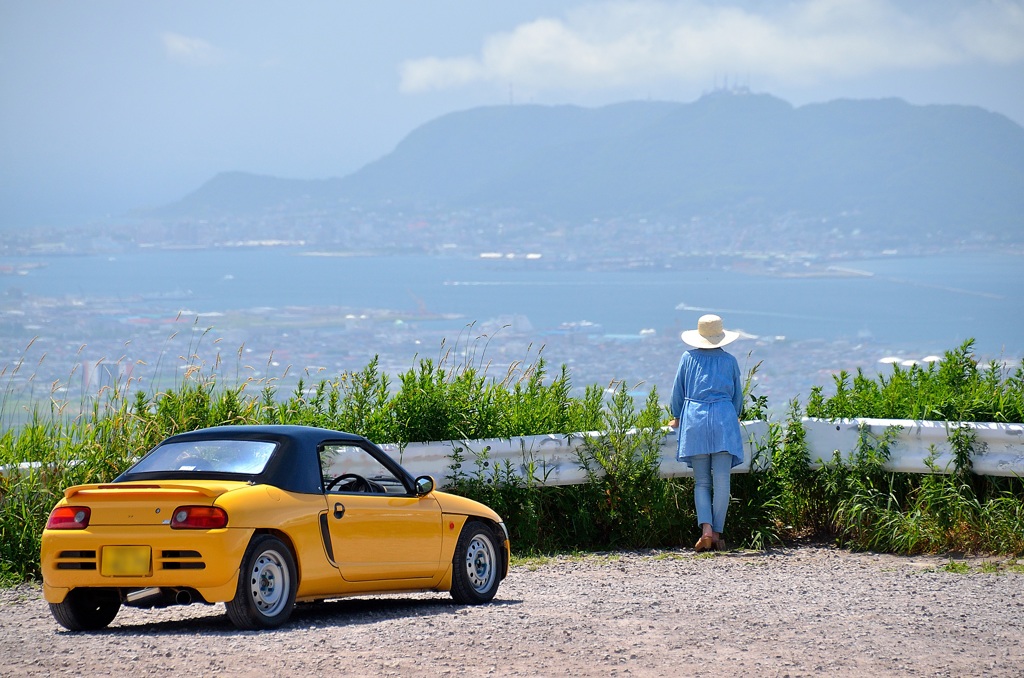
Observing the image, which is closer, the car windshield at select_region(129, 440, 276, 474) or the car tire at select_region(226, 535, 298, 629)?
the car tire at select_region(226, 535, 298, 629)

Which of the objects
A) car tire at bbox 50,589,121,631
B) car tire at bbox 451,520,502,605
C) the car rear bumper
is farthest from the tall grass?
car tire at bbox 50,589,121,631

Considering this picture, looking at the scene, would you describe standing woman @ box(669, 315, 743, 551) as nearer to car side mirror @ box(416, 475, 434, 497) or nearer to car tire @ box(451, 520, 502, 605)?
car tire @ box(451, 520, 502, 605)

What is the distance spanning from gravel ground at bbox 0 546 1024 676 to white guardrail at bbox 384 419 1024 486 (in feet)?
3.29

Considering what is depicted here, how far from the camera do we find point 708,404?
1089 centimetres

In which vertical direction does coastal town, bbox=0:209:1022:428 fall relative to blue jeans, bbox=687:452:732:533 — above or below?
above

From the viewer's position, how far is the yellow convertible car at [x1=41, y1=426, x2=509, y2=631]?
22.7 feet

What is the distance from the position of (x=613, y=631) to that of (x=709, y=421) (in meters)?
3.90

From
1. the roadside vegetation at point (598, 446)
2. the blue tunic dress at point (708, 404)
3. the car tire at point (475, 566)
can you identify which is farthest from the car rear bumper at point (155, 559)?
the blue tunic dress at point (708, 404)

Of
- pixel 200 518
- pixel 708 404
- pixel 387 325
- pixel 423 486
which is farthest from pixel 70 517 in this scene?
pixel 387 325

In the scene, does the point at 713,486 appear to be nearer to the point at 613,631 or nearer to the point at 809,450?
the point at 809,450

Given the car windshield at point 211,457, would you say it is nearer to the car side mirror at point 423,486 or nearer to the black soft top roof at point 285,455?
the black soft top roof at point 285,455

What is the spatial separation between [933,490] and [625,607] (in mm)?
3628

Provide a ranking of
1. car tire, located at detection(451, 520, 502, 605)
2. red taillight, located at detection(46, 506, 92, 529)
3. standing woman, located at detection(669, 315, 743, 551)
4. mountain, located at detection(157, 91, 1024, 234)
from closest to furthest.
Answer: red taillight, located at detection(46, 506, 92, 529)
car tire, located at detection(451, 520, 502, 605)
standing woman, located at detection(669, 315, 743, 551)
mountain, located at detection(157, 91, 1024, 234)

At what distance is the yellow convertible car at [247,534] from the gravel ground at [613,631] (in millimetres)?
215
